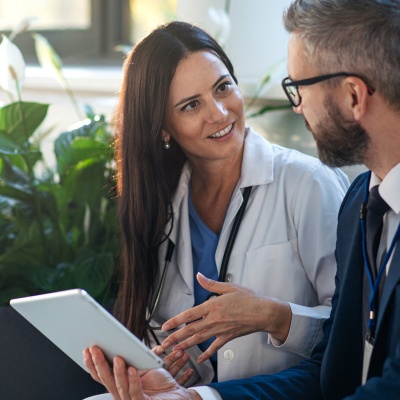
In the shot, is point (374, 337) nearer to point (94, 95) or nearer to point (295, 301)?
point (295, 301)

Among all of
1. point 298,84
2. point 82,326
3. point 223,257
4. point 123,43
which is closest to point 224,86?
point 223,257

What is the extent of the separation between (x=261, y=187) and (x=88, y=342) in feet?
2.26

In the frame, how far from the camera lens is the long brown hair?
2.05m

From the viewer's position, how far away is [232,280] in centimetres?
198

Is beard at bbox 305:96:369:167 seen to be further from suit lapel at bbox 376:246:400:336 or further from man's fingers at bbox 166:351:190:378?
man's fingers at bbox 166:351:190:378

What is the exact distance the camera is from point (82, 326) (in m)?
1.48

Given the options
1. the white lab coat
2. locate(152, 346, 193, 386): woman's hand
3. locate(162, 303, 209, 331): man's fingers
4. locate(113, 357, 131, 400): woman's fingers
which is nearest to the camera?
locate(113, 357, 131, 400): woman's fingers

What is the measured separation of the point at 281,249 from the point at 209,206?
28 centimetres

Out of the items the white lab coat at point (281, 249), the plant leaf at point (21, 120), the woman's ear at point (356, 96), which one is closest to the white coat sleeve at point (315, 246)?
the white lab coat at point (281, 249)

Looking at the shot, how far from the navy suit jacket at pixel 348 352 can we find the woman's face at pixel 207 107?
44 centimetres

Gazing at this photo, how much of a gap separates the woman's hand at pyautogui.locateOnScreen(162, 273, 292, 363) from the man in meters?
0.16

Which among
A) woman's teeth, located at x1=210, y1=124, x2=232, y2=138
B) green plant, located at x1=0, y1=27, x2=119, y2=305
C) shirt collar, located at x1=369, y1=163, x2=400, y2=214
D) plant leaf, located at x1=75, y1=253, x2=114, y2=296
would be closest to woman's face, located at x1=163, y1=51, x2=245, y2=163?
woman's teeth, located at x1=210, y1=124, x2=232, y2=138

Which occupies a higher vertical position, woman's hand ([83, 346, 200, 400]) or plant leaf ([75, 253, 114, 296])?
woman's hand ([83, 346, 200, 400])

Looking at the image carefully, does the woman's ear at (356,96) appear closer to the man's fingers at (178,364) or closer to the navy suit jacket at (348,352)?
the navy suit jacket at (348,352)
